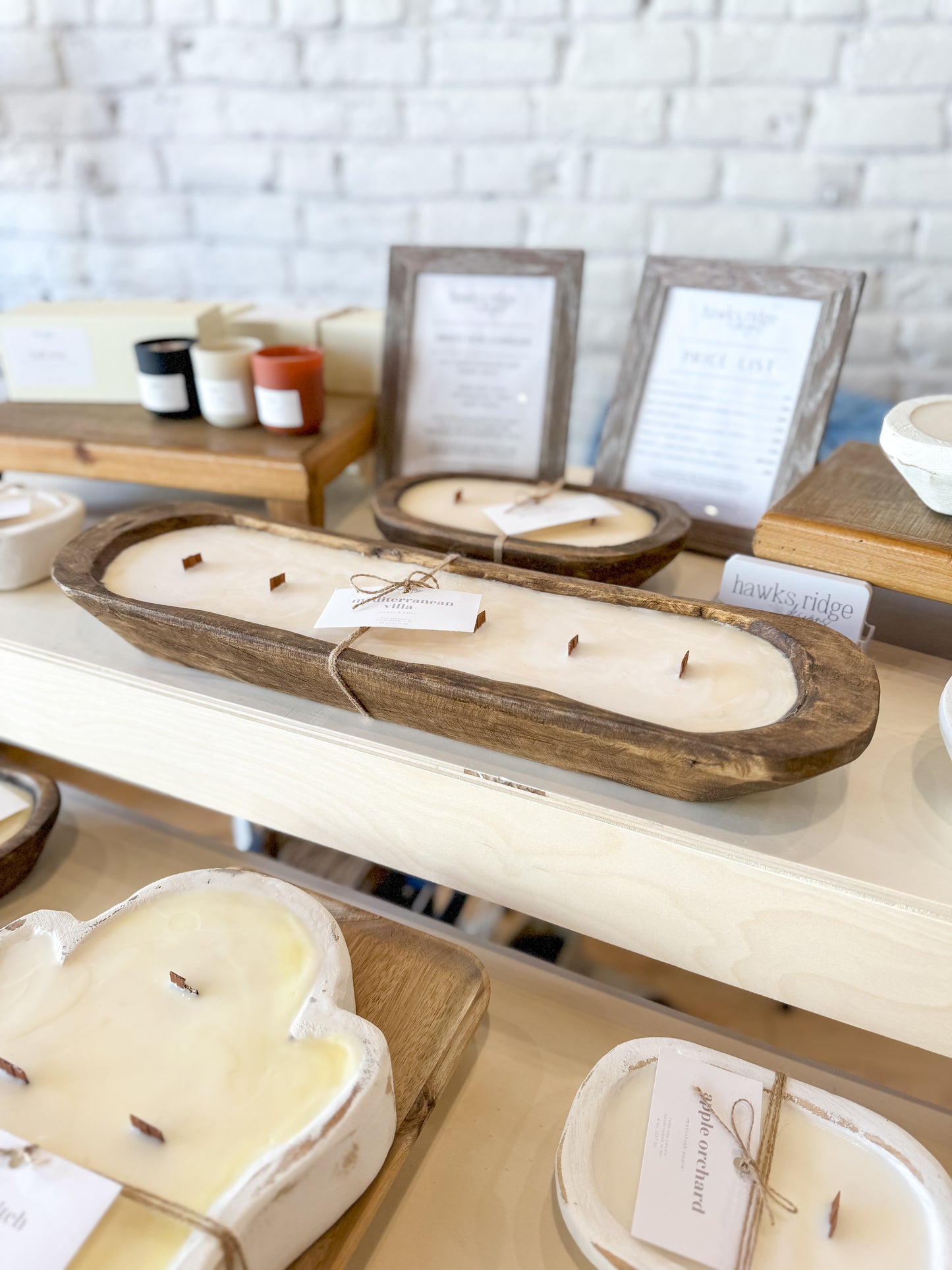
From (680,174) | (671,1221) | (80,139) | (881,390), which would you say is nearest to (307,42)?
(80,139)

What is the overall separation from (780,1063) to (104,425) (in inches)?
36.0

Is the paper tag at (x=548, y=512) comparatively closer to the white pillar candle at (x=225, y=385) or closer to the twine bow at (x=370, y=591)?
the twine bow at (x=370, y=591)

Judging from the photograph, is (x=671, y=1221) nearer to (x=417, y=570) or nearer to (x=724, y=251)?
(x=417, y=570)

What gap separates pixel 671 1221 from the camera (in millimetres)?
456

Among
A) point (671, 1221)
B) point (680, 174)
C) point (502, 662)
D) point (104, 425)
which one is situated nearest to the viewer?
point (671, 1221)

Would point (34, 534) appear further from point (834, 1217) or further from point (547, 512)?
point (834, 1217)

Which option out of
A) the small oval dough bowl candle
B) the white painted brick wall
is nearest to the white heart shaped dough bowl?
the small oval dough bowl candle

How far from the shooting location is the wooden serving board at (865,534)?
0.62m

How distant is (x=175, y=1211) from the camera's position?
41 cm

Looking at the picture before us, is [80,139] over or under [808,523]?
over

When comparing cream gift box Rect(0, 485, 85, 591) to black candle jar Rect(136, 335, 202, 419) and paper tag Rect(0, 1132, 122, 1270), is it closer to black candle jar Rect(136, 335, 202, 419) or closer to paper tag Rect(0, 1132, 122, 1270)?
black candle jar Rect(136, 335, 202, 419)

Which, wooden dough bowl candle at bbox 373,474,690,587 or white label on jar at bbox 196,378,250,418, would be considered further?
white label on jar at bbox 196,378,250,418

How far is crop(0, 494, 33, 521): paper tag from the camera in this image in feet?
2.74

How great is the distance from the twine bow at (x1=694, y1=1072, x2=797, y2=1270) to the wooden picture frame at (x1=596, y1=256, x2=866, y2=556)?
503 mm
